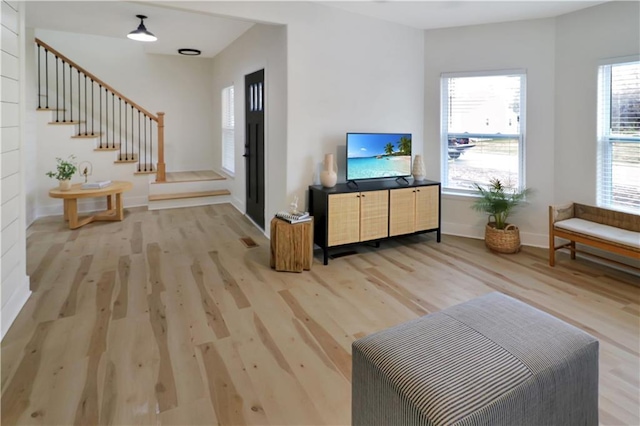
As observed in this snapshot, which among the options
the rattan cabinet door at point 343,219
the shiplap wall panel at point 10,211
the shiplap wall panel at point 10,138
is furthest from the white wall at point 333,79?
the shiplap wall panel at point 10,211

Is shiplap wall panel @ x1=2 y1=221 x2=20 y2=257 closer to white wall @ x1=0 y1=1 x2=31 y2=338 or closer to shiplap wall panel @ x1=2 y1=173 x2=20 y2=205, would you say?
white wall @ x1=0 y1=1 x2=31 y2=338

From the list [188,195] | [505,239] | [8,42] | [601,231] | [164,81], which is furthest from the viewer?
[164,81]

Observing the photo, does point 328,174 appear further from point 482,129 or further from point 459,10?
point 459,10

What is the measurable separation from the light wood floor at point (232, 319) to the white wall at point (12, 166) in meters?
0.19

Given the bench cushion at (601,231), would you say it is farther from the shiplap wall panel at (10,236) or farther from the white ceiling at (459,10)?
the shiplap wall panel at (10,236)

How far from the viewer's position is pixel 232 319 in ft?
9.16

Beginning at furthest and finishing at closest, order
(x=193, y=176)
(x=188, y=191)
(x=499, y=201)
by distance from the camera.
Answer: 1. (x=193, y=176)
2. (x=188, y=191)
3. (x=499, y=201)

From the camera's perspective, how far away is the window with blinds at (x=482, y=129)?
464 centimetres

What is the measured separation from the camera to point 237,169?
634 centimetres

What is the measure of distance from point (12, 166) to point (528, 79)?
16.8ft


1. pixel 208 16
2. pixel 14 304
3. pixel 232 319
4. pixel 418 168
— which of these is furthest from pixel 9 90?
pixel 418 168

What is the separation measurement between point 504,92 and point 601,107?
3.37 feet

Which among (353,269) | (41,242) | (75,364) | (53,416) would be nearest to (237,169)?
(41,242)

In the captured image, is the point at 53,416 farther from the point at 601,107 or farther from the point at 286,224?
the point at 601,107
